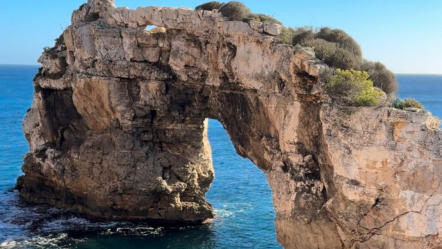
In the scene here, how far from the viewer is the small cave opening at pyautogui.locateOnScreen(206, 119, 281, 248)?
3150cm

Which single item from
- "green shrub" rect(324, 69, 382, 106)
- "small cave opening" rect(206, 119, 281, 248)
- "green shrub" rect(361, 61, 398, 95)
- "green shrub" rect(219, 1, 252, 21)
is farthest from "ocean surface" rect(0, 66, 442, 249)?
"green shrub" rect(219, 1, 252, 21)

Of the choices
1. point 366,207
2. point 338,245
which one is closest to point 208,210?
point 338,245

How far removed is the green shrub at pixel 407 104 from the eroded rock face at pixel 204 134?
33.1 inches

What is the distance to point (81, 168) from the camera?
34.1 metres

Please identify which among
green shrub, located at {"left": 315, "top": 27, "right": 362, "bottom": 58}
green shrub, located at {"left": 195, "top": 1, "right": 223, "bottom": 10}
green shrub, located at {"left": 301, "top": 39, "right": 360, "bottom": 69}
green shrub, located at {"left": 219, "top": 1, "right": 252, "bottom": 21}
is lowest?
green shrub, located at {"left": 301, "top": 39, "right": 360, "bottom": 69}

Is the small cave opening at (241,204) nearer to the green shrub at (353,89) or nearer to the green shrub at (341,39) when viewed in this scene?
the green shrub at (341,39)

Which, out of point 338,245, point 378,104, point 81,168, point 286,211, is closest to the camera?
point 378,104

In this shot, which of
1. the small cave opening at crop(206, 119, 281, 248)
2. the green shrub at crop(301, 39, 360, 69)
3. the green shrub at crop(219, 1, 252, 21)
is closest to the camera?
the green shrub at crop(301, 39, 360, 69)

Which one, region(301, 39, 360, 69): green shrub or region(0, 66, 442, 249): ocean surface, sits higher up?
region(301, 39, 360, 69): green shrub

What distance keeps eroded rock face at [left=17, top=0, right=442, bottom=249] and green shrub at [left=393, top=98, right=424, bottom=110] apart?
0.84 metres

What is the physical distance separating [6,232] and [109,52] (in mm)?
11656

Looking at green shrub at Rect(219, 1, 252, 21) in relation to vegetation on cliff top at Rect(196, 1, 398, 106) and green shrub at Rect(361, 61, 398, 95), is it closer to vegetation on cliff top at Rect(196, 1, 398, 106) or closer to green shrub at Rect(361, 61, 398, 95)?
vegetation on cliff top at Rect(196, 1, 398, 106)

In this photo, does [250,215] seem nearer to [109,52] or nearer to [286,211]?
[286,211]

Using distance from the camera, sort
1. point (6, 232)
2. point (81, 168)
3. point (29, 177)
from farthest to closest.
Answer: point (29, 177) → point (81, 168) → point (6, 232)
